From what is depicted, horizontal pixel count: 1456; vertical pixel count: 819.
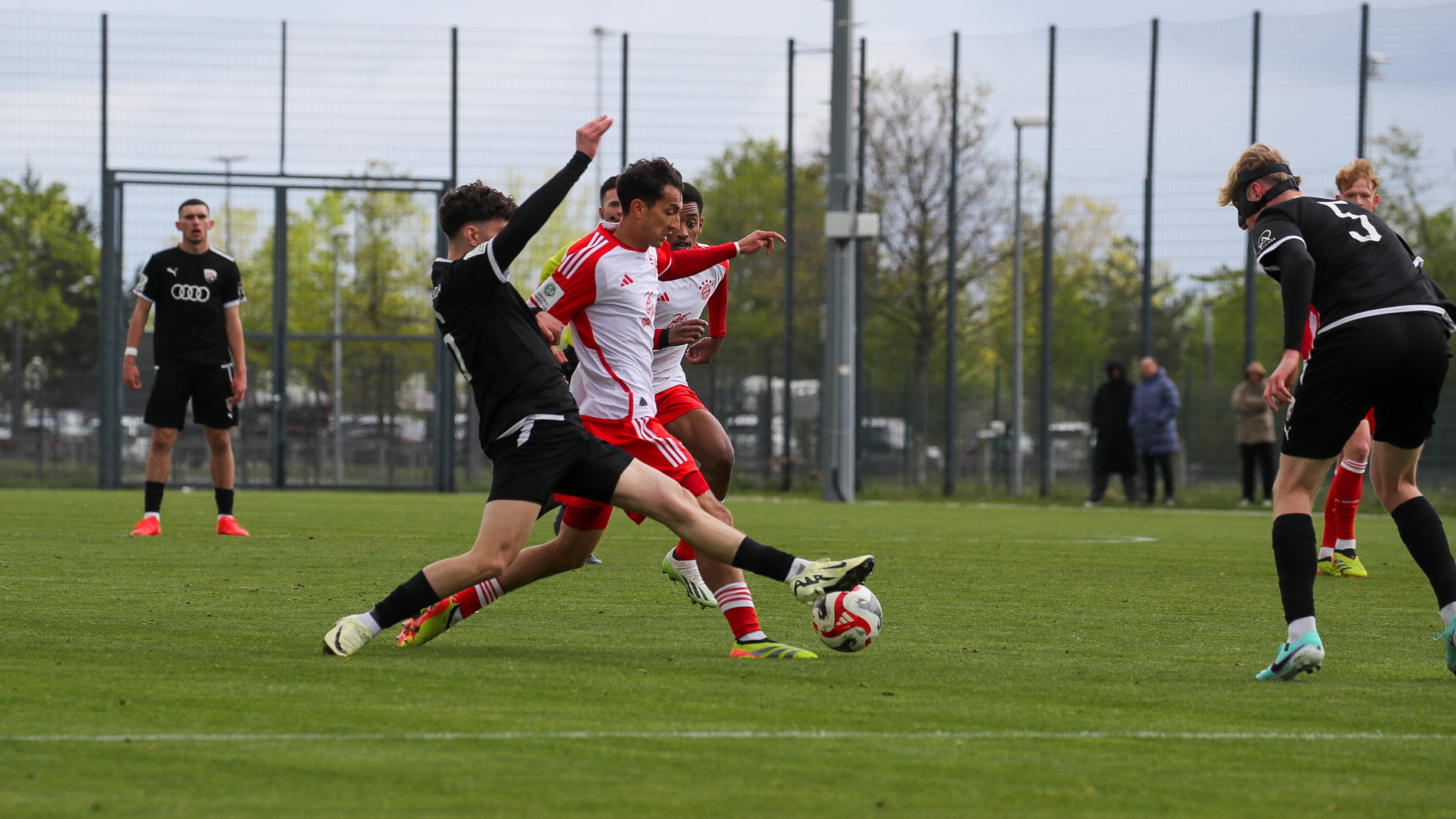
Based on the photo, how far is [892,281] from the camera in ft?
91.0

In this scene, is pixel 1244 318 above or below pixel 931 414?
above

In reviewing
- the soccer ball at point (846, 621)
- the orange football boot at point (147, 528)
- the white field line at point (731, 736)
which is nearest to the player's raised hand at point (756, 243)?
the soccer ball at point (846, 621)

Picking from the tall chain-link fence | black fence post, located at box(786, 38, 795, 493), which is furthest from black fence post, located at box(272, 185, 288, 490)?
black fence post, located at box(786, 38, 795, 493)

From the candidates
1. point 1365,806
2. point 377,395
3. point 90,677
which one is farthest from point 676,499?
point 377,395

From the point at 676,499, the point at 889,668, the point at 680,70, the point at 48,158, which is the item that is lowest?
the point at 889,668

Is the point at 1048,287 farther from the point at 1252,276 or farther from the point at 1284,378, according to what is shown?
the point at 1284,378

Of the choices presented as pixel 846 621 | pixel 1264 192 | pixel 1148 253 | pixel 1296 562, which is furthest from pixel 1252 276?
pixel 846 621

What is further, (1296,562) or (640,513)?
(640,513)

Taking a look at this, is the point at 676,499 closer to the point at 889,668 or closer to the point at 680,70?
the point at 889,668

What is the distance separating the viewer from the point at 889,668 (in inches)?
183

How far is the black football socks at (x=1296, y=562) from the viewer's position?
4.60 m

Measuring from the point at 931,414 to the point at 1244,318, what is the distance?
15.6 ft

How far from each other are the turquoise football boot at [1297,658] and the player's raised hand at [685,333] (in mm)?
2682

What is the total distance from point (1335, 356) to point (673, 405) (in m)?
2.91
